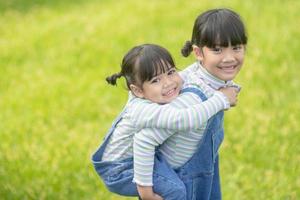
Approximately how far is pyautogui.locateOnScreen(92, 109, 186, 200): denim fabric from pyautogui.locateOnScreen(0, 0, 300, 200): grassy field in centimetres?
202

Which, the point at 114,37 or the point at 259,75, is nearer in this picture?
the point at 259,75

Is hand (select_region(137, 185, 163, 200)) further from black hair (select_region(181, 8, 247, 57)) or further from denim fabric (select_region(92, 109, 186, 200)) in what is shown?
black hair (select_region(181, 8, 247, 57))

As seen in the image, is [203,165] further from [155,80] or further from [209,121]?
[155,80]

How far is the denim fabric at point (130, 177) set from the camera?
3496 millimetres

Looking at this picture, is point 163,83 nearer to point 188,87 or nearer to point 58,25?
point 188,87

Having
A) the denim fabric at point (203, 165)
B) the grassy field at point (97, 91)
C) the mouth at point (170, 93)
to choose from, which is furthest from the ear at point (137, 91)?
the grassy field at point (97, 91)

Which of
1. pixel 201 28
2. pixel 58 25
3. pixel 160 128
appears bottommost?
pixel 58 25

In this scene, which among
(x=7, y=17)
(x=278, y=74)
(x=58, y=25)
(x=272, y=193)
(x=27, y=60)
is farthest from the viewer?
(x=7, y=17)

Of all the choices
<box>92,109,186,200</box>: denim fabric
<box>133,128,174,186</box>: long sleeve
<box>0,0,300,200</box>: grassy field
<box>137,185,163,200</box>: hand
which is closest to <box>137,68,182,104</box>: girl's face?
<box>133,128,174,186</box>: long sleeve

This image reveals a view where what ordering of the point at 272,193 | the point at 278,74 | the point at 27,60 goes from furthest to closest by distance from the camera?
the point at 27,60 → the point at 278,74 → the point at 272,193

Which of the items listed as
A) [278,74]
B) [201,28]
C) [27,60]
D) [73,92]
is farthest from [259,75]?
[201,28]

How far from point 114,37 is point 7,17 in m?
2.69

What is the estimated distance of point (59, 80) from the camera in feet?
27.8

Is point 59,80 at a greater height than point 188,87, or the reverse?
point 188,87
